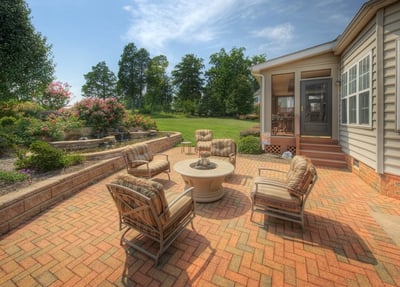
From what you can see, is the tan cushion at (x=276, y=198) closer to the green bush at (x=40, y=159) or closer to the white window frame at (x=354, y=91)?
the white window frame at (x=354, y=91)

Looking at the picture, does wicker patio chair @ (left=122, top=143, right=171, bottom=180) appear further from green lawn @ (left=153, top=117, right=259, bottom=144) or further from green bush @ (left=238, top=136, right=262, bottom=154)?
green lawn @ (left=153, top=117, right=259, bottom=144)

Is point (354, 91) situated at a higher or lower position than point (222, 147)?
higher

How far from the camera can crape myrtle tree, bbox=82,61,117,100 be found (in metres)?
45.6

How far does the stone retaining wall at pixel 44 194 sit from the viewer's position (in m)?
2.87

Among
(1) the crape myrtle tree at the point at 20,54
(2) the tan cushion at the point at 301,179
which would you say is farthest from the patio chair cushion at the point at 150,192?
(1) the crape myrtle tree at the point at 20,54

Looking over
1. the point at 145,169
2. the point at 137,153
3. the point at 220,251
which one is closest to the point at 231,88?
the point at 137,153

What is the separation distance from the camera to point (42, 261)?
2.26m

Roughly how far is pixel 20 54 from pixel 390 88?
13.0m

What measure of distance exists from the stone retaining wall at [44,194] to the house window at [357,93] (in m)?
7.06

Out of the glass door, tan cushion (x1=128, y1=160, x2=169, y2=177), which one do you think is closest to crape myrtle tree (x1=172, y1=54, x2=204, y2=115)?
the glass door

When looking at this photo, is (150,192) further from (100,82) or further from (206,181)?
(100,82)

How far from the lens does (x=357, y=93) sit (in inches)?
206

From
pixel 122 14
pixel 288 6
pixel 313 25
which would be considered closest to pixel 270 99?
pixel 288 6

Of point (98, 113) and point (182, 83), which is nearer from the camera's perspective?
point (98, 113)
